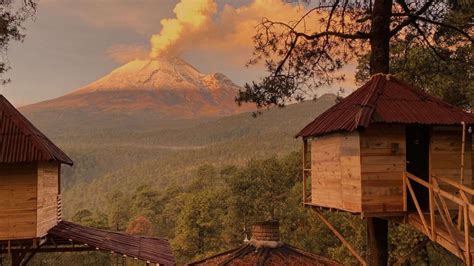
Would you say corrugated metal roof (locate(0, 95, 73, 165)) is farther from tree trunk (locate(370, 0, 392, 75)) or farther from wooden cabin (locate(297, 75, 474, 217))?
tree trunk (locate(370, 0, 392, 75))

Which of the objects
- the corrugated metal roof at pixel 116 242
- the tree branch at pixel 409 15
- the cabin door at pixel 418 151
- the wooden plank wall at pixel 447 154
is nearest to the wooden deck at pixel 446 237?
the cabin door at pixel 418 151

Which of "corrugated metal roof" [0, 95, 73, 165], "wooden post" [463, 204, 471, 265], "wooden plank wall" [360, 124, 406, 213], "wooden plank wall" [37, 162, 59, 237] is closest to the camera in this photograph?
"wooden post" [463, 204, 471, 265]

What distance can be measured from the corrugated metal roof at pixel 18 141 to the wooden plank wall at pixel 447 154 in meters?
12.0

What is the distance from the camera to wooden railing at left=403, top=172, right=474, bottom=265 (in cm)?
1045

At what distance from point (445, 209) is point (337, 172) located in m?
3.32

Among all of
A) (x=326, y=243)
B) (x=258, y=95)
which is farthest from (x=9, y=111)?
(x=326, y=243)

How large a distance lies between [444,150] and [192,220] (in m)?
43.6

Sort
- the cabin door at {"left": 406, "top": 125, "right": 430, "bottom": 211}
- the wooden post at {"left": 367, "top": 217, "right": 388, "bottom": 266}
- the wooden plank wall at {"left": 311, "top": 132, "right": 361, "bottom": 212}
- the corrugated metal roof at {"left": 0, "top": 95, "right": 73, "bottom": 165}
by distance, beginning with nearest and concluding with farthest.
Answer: the wooden plank wall at {"left": 311, "top": 132, "right": 361, "bottom": 212} < the cabin door at {"left": 406, "top": 125, "right": 430, "bottom": 211} < the wooden post at {"left": 367, "top": 217, "right": 388, "bottom": 266} < the corrugated metal roof at {"left": 0, "top": 95, "right": 73, "bottom": 165}

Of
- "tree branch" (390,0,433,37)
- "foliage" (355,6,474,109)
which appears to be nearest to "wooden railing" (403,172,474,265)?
"tree branch" (390,0,433,37)

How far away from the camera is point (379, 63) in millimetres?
16359

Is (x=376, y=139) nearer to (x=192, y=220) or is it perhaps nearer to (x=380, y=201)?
(x=380, y=201)

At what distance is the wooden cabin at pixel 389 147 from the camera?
1285 cm

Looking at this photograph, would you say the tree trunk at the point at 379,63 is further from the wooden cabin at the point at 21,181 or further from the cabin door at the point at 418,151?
the wooden cabin at the point at 21,181

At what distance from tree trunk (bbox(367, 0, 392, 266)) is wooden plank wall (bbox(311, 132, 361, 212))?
1869 mm
